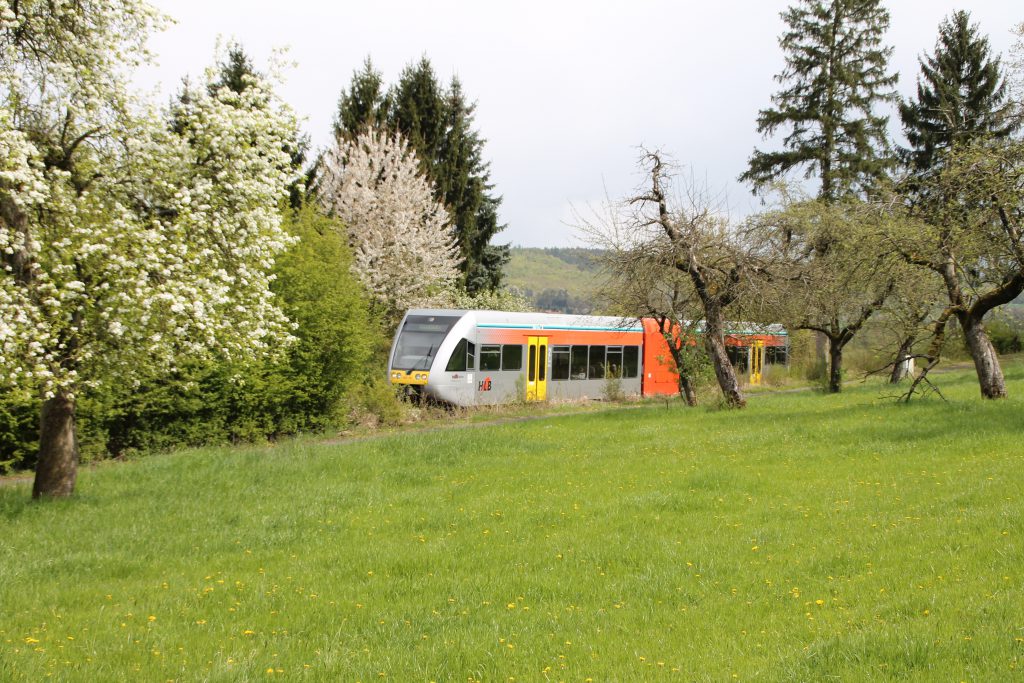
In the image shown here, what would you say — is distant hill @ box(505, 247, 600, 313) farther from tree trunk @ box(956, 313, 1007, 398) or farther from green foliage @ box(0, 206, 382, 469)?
tree trunk @ box(956, 313, 1007, 398)

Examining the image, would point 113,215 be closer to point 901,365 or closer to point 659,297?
point 659,297

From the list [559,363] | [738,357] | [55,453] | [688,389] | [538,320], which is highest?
[538,320]

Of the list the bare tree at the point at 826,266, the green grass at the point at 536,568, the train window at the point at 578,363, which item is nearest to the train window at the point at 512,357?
the train window at the point at 578,363

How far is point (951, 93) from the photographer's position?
37594mm

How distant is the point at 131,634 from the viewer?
577cm

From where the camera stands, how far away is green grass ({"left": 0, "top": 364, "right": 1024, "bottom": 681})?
503 centimetres

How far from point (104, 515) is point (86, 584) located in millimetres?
2916

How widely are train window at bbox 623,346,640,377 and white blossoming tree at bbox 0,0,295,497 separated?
19588mm

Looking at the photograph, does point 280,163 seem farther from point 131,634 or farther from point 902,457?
point 902,457

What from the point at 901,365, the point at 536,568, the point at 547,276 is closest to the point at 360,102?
the point at 901,365

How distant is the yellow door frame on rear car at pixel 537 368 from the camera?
26484 millimetres

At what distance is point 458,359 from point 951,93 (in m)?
27.6

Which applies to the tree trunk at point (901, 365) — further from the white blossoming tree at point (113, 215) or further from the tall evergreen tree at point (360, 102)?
the tall evergreen tree at point (360, 102)

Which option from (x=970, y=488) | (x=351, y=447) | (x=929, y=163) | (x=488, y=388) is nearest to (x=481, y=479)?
(x=351, y=447)
